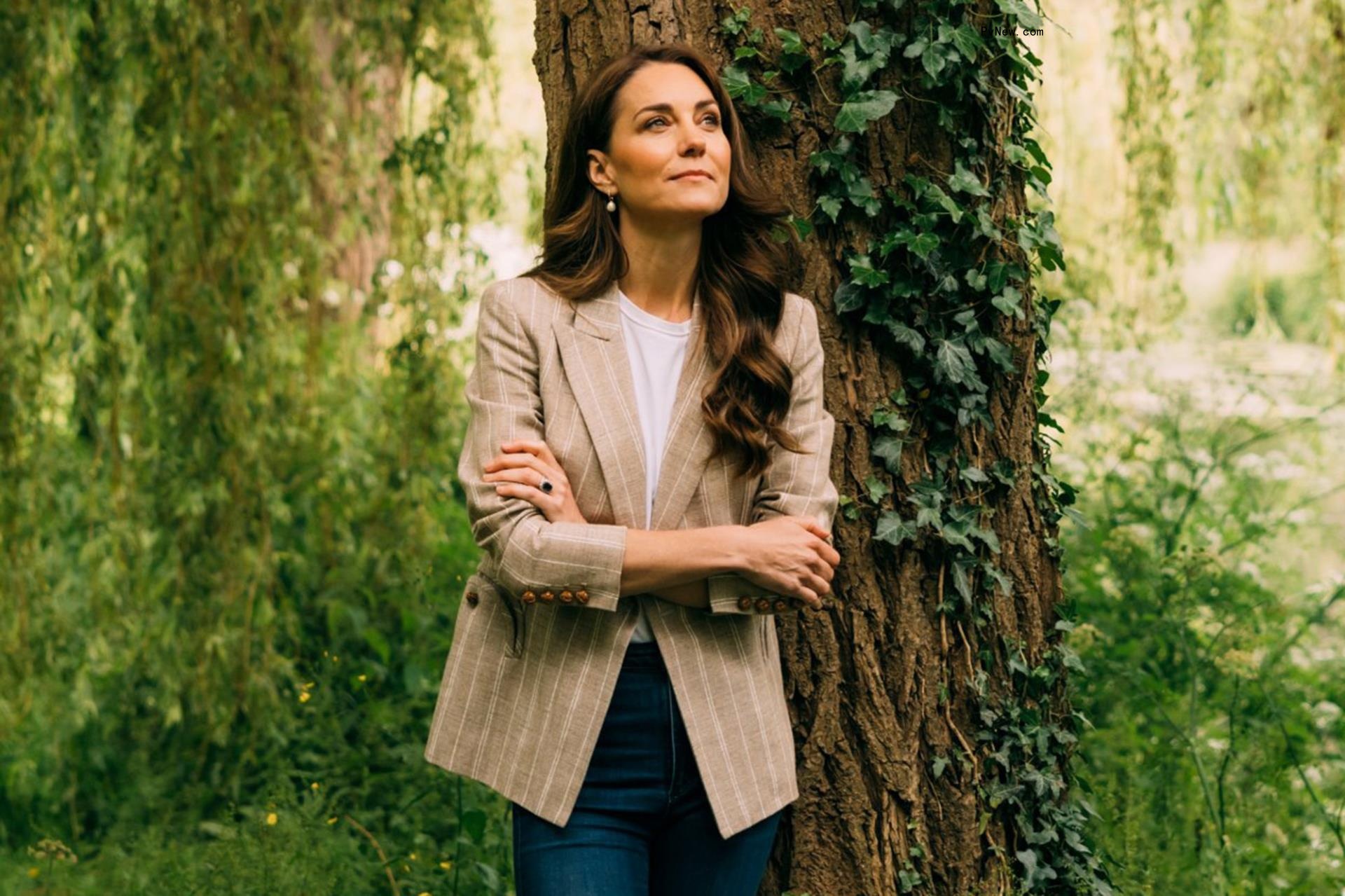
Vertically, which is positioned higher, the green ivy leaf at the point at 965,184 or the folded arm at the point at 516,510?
the green ivy leaf at the point at 965,184

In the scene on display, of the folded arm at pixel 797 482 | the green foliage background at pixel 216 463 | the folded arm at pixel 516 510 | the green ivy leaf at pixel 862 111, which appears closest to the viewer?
the folded arm at pixel 516 510

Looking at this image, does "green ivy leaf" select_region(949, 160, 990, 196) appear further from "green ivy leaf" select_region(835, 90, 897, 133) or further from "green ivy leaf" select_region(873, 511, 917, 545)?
"green ivy leaf" select_region(873, 511, 917, 545)

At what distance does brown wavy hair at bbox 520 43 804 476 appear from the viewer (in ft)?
7.64

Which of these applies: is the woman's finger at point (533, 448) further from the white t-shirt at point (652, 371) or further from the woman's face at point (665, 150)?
the woman's face at point (665, 150)

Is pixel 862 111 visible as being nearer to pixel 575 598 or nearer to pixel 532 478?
pixel 532 478

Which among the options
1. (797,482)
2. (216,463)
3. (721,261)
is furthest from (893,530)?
(216,463)

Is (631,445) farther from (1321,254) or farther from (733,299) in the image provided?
(1321,254)

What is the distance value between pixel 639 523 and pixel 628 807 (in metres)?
0.43

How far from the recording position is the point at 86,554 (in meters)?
4.23

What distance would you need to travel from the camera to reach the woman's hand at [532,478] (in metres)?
2.20

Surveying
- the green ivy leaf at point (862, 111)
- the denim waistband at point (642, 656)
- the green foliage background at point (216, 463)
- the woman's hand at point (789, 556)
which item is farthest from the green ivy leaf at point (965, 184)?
the green foliage background at point (216, 463)

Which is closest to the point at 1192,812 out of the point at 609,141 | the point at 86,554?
the point at 609,141

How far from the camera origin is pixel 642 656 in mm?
2295

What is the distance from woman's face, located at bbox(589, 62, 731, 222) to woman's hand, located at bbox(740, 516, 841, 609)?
51 centimetres
